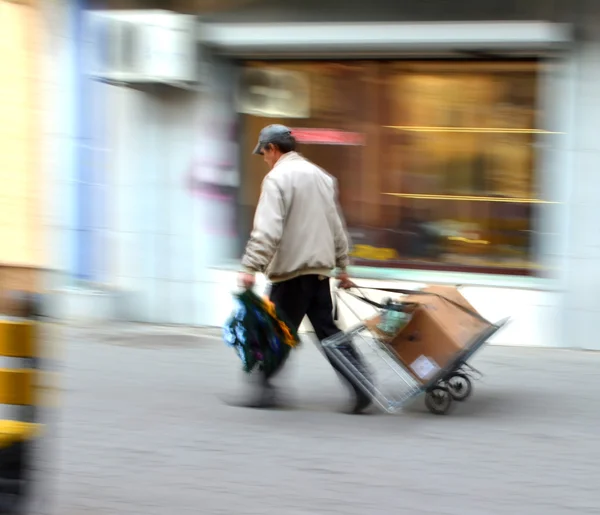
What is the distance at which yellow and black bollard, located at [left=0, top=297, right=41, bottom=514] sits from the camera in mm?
3875

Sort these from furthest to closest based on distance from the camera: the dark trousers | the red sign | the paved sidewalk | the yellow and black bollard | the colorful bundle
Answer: the red sign, the dark trousers, the colorful bundle, the paved sidewalk, the yellow and black bollard

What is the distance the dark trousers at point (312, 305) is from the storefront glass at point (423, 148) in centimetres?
287

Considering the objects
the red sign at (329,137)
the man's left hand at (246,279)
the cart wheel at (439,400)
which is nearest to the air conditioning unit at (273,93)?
the red sign at (329,137)

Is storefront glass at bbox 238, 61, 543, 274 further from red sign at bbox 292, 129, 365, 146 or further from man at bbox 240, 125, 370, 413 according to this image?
man at bbox 240, 125, 370, 413

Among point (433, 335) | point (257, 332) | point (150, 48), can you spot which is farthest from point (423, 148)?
point (257, 332)

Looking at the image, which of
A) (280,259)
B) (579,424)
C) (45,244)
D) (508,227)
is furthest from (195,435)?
(45,244)

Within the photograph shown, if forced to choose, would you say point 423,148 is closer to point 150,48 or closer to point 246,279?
point 150,48

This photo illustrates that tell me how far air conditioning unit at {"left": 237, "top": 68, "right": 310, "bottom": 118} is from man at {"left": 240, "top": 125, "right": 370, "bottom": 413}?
3.06 metres

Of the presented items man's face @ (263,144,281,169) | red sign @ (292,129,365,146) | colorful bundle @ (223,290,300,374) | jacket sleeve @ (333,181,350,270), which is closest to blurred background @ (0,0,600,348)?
red sign @ (292,129,365,146)

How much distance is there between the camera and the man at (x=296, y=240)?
6.22 m

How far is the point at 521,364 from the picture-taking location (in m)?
8.19

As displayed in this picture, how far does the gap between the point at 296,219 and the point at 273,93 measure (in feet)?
11.5

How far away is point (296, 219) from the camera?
6.37 m

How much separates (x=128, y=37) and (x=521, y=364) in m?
4.43
